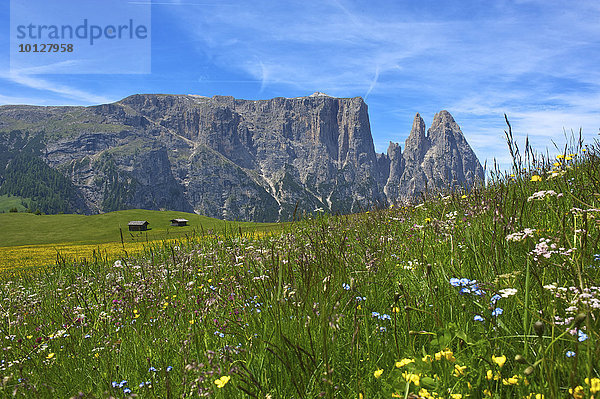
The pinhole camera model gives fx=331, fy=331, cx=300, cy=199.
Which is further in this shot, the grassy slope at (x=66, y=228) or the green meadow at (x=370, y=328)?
the grassy slope at (x=66, y=228)

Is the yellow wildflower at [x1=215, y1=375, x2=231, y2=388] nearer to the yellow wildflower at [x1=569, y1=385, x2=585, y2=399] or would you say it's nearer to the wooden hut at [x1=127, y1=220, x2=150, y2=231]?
the yellow wildflower at [x1=569, y1=385, x2=585, y2=399]

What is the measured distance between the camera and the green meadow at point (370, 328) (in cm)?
209

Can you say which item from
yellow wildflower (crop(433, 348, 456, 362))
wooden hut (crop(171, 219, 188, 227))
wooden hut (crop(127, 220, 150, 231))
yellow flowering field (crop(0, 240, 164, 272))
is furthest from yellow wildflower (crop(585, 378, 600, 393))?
wooden hut (crop(171, 219, 188, 227))

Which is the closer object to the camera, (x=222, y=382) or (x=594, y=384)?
(x=594, y=384)

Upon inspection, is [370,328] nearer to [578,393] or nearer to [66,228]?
[578,393]

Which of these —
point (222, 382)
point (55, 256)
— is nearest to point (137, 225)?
point (55, 256)

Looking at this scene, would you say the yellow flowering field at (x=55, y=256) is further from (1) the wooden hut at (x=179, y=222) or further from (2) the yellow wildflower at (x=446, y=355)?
(1) the wooden hut at (x=179, y=222)

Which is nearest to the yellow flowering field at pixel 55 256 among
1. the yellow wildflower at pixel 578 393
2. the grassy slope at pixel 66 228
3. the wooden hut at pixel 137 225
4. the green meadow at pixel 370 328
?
the green meadow at pixel 370 328

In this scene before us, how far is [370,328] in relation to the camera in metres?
3.15

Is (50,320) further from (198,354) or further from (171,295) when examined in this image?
(198,354)

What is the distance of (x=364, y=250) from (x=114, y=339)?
3707 millimetres

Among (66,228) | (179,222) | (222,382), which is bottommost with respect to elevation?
(66,228)

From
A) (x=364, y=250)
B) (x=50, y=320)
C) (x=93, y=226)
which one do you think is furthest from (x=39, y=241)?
(x=364, y=250)

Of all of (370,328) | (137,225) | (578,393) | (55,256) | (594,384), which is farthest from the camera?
(137,225)
